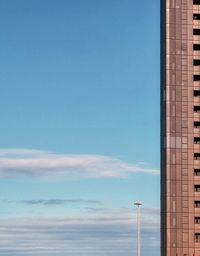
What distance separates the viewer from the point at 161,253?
12206cm

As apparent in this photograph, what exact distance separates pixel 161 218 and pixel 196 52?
116 ft

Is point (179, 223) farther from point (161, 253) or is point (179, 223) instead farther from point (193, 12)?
point (193, 12)

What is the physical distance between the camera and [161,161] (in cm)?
12475

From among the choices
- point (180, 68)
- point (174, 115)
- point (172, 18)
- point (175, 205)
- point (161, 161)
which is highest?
point (172, 18)

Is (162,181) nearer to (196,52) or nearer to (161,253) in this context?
(161,253)

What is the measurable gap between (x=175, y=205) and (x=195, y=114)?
63.4 feet

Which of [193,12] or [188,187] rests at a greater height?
[193,12]

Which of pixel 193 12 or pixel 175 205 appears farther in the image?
pixel 193 12

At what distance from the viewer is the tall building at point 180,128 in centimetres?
12056

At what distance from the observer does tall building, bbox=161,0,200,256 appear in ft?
396

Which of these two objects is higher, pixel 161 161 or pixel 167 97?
pixel 167 97

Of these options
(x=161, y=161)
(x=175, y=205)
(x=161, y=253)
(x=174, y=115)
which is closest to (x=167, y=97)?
(x=174, y=115)

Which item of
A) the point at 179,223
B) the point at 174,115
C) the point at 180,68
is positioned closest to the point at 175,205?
the point at 179,223

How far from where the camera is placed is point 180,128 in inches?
4892
